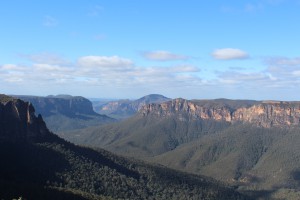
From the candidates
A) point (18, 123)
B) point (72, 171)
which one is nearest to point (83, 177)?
point (72, 171)

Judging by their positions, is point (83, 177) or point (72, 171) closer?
point (83, 177)

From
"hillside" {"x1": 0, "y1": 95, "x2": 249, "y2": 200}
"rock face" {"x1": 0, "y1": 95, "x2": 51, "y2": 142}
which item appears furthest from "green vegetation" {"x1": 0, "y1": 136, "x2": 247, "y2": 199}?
"rock face" {"x1": 0, "y1": 95, "x2": 51, "y2": 142}

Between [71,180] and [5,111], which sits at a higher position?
[5,111]

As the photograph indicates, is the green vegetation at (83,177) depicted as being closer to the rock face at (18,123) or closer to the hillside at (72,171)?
the hillside at (72,171)

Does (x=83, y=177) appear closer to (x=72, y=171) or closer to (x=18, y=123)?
(x=72, y=171)

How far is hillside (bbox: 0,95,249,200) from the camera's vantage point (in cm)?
13312

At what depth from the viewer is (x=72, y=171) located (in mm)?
145625

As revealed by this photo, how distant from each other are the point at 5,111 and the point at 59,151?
24.0 metres

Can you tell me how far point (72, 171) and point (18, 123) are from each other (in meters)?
35.0

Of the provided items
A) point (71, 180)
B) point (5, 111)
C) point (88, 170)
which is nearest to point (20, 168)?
point (71, 180)

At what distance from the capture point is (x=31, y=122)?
568 feet

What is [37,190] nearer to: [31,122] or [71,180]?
[71,180]

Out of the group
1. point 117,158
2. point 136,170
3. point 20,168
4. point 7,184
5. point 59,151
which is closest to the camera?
point 7,184

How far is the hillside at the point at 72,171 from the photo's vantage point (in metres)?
133
